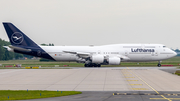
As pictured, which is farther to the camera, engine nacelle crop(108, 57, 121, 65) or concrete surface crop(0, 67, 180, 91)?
engine nacelle crop(108, 57, 121, 65)

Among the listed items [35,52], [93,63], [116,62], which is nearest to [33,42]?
[35,52]

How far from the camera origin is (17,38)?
54.4 m

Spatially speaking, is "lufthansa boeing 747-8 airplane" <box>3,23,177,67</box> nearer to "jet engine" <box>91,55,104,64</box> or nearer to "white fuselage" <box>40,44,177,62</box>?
"white fuselage" <box>40,44,177,62</box>

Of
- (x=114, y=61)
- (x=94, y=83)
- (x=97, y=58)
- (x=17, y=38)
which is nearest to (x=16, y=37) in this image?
(x=17, y=38)

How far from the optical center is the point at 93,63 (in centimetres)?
5544

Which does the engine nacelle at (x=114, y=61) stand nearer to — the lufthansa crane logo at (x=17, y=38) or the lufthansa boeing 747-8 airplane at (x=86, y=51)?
the lufthansa boeing 747-8 airplane at (x=86, y=51)

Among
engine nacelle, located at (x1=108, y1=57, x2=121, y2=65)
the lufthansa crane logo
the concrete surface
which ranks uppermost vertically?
the lufthansa crane logo

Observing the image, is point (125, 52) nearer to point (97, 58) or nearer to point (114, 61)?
point (114, 61)

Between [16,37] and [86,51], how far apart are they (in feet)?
52.3

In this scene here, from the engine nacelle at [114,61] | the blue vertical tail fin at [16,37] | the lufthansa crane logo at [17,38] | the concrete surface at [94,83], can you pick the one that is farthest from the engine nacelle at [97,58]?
the concrete surface at [94,83]

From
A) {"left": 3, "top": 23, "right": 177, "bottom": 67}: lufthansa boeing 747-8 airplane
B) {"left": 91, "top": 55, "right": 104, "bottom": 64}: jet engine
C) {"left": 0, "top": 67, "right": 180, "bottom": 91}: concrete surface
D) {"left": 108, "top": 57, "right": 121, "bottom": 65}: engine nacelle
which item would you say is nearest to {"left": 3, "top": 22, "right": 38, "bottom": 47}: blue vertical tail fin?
{"left": 3, "top": 23, "right": 177, "bottom": 67}: lufthansa boeing 747-8 airplane

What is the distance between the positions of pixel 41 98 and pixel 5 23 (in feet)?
135

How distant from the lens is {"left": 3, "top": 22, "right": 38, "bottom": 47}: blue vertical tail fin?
53.7 meters

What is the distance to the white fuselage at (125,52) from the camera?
5528 centimetres
